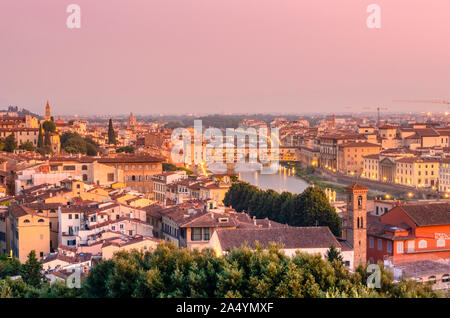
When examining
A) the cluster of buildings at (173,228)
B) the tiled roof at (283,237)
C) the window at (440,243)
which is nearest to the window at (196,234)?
the cluster of buildings at (173,228)

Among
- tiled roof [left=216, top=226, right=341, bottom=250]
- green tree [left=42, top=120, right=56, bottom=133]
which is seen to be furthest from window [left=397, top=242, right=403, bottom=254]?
green tree [left=42, top=120, right=56, bottom=133]

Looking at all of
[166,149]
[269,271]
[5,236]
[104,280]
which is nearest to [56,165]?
[5,236]

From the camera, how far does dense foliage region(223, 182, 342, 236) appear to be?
11406mm

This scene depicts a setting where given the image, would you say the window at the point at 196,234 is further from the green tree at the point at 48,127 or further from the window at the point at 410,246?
the green tree at the point at 48,127

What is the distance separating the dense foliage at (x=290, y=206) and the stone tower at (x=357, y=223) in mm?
1977

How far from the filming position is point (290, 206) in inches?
482

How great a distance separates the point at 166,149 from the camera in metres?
30.2

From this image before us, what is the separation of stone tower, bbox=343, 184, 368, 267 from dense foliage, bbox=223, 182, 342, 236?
6.49ft

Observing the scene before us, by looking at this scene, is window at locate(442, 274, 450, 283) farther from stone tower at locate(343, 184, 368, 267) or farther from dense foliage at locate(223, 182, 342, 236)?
dense foliage at locate(223, 182, 342, 236)

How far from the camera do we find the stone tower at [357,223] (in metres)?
8.55
